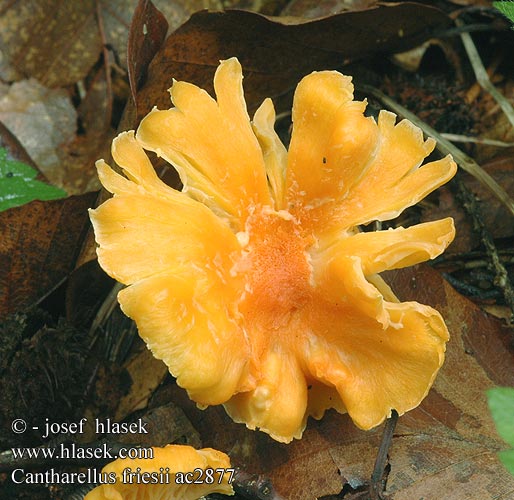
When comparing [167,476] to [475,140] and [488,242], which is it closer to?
[488,242]

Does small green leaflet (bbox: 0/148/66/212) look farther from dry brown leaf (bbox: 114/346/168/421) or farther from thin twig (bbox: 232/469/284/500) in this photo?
thin twig (bbox: 232/469/284/500)

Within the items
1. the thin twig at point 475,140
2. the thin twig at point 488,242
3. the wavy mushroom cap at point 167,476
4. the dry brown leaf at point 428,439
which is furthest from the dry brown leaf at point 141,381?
the thin twig at point 475,140

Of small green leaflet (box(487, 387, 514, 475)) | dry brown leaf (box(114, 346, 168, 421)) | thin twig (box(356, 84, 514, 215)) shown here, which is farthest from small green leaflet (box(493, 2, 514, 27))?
dry brown leaf (box(114, 346, 168, 421))

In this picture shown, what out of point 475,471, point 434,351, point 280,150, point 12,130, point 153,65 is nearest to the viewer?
point 434,351

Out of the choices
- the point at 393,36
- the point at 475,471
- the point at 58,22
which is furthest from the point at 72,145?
the point at 475,471

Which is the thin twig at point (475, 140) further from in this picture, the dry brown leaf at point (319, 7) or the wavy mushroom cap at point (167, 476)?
the wavy mushroom cap at point (167, 476)

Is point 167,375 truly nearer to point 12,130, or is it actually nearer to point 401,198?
point 401,198
